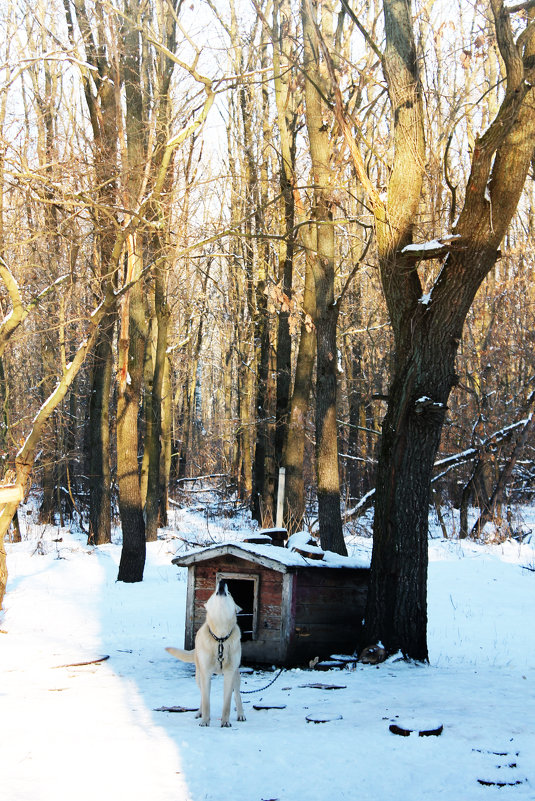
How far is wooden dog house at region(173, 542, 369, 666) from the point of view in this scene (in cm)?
724

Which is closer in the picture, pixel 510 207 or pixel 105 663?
pixel 510 207

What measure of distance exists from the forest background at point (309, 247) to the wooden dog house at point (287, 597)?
536 mm

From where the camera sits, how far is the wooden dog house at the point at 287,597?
7242mm

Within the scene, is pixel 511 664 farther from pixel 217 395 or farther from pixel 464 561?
pixel 217 395

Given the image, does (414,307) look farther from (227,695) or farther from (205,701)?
(205,701)

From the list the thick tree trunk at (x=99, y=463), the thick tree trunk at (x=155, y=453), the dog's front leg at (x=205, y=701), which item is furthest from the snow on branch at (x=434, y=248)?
the thick tree trunk at (x=99, y=463)

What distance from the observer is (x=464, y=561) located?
13938 millimetres

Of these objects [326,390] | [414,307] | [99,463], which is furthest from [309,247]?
[99,463]

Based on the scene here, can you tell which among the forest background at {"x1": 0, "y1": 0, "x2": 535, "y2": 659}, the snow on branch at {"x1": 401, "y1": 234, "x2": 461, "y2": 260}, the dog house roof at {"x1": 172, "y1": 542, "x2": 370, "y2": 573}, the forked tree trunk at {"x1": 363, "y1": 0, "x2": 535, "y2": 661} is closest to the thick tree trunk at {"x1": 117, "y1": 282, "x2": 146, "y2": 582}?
the forest background at {"x1": 0, "y1": 0, "x2": 535, "y2": 659}

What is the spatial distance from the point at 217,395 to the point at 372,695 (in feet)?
165

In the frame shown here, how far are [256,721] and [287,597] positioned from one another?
5.99 feet

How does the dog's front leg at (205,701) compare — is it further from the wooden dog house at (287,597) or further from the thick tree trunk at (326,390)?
the thick tree trunk at (326,390)

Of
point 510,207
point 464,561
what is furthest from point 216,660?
point 464,561

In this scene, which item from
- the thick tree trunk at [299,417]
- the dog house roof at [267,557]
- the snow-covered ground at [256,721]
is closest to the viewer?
the snow-covered ground at [256,721]
